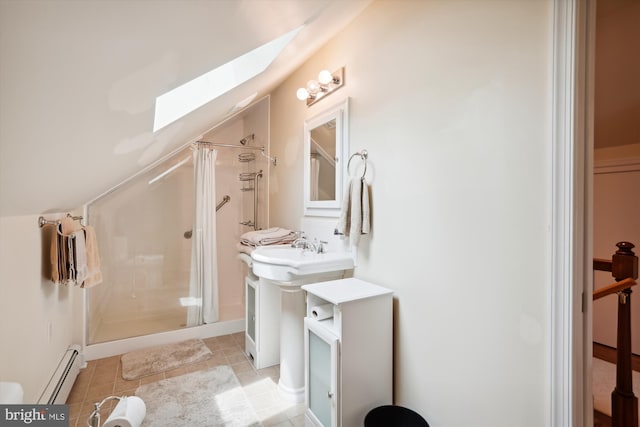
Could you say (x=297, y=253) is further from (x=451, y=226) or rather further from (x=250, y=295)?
(x=451, y=226)

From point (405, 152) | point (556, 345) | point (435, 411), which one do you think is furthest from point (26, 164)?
point (435, 411)

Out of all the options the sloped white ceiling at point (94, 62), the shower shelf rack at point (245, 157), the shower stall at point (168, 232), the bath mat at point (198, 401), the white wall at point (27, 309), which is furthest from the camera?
the shower shelf rack at point (245, 157)

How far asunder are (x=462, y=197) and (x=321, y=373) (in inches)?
45.7

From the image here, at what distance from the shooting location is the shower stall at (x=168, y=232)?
2793 mm

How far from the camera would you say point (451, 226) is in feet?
4.18

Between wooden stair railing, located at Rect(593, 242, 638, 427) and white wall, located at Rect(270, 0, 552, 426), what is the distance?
85 cm

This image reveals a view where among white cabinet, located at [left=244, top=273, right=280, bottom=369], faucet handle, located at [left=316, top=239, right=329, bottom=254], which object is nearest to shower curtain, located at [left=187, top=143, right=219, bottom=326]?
white cabinet, located at [left=244, top=273, right=280, bottom=369]

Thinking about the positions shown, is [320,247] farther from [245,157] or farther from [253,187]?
[245,157]

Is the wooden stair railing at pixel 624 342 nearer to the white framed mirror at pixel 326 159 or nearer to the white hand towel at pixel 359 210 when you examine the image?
the white hand towel at pixel 359 210

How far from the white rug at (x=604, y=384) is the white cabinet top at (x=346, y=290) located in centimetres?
166

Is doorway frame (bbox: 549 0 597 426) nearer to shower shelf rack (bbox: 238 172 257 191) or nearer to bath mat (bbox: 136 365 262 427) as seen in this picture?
bath mat (bbox: 136 365 262 427)

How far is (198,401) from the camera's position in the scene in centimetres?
183

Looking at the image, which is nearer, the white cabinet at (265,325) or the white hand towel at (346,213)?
the white hand towel at (346,213)

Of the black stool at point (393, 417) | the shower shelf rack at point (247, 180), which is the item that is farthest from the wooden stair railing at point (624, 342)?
the shower shelf rack at point (247, 180)
